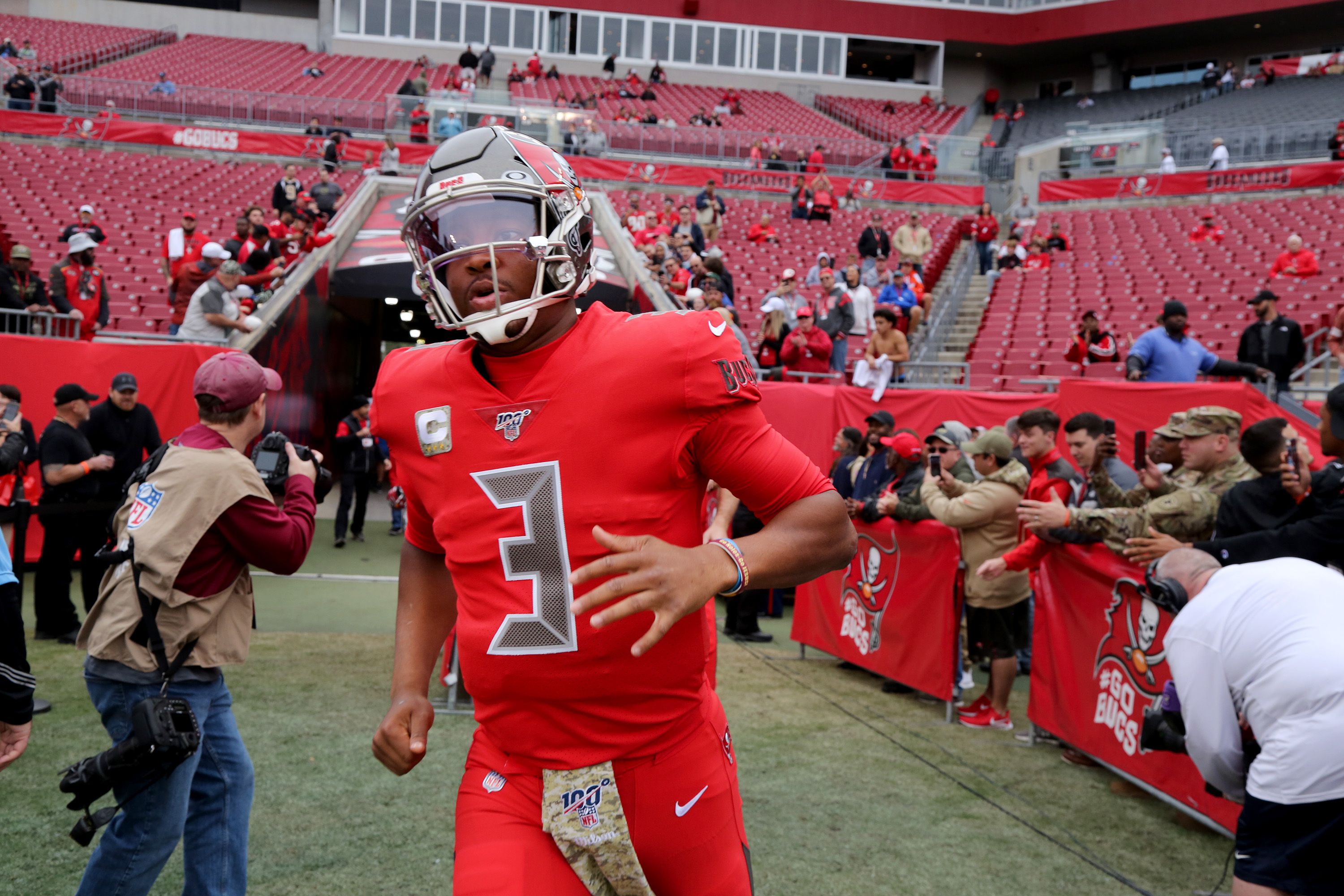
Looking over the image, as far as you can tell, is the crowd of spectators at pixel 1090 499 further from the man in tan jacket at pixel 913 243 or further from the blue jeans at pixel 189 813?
the man in tan jacket at pixel 913 243

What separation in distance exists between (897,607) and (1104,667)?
2.02 meters

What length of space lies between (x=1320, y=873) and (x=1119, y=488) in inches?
138

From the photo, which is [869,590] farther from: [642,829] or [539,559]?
[539,559]

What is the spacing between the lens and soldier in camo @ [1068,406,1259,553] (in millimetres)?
5367

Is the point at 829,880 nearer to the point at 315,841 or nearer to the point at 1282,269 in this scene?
the point at 315,841

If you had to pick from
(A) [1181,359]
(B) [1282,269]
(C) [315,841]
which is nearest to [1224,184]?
(B) [1282,269]

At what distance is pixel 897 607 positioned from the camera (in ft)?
24.5

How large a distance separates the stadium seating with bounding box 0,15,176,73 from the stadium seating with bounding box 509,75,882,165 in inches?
528

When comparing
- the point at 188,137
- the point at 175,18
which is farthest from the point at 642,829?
the point at 175,18

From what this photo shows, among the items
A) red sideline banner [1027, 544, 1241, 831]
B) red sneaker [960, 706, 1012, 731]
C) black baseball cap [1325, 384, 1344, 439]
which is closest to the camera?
black baseball cap [1325, 384, 1344, 439]

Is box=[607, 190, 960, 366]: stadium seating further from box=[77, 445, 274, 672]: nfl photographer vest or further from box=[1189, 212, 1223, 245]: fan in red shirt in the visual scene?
box=[77, 445, 274, 672]: nfl photographer vest

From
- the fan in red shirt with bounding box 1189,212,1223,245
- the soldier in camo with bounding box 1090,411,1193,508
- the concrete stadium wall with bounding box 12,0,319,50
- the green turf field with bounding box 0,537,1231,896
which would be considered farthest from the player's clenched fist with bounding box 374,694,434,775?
the concrete stadium wall with bounding box 12,0,319,50

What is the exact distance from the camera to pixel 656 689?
193 centimetres

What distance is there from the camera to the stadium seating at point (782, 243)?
64.8ft
